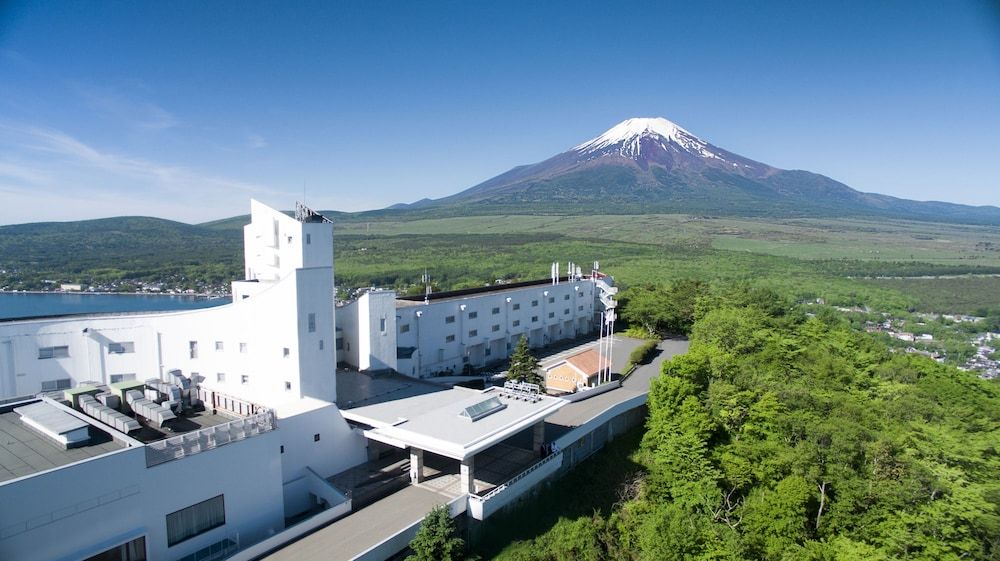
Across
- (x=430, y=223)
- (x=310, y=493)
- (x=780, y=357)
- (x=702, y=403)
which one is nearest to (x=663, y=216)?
(x=430, y=223)

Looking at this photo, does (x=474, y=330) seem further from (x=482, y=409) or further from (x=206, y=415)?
(x=206, y=415)

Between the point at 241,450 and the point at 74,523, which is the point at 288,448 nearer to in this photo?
the point at 241,450

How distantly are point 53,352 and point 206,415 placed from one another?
6.75 metres

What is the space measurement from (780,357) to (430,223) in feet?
361

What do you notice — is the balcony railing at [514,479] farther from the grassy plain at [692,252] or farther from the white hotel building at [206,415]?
the grassy plain at [692,252]

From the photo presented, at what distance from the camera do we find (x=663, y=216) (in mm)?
124562

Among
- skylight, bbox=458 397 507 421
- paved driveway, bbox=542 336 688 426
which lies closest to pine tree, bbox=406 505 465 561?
skylight, bbox=458 397 507 421

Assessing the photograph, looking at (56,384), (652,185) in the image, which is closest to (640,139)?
(652,185)

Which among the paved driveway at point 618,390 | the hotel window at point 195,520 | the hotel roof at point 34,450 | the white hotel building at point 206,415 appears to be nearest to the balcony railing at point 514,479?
the white hotel building at point 206,415

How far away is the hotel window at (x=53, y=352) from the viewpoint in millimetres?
16125

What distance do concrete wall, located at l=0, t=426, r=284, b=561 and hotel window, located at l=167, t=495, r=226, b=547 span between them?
106mm

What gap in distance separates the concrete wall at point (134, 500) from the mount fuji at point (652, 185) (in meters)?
122

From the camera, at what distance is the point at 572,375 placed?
24.3 m

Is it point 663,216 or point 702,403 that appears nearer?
point 702,403
